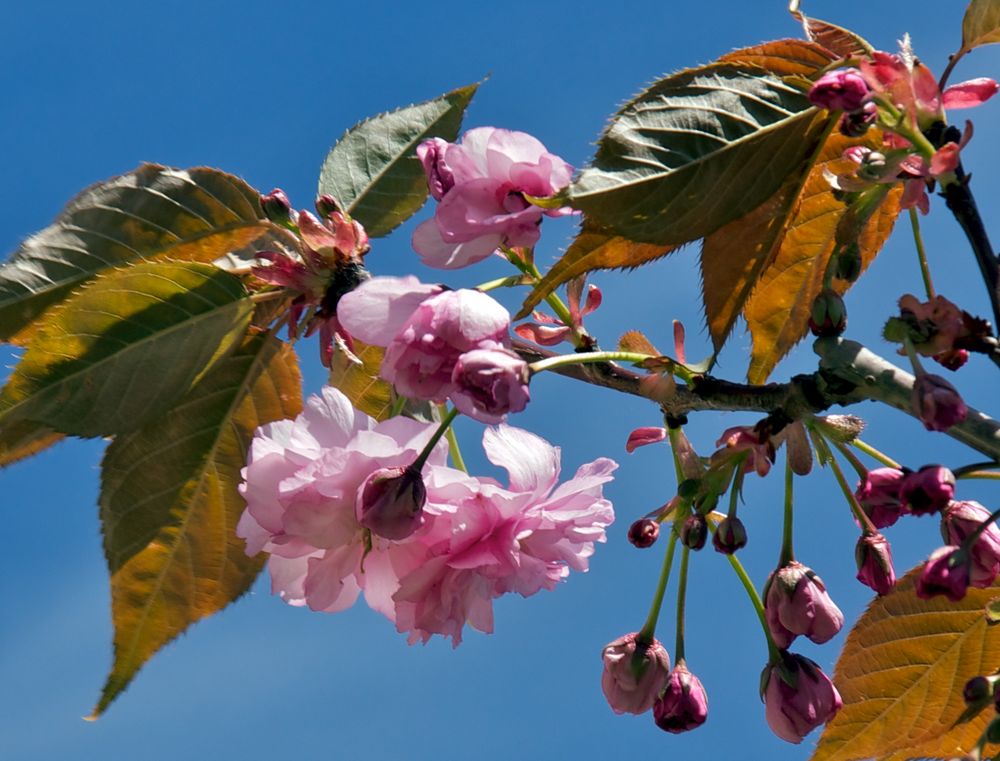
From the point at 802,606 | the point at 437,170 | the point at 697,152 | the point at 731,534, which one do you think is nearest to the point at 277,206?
the point at 437,170

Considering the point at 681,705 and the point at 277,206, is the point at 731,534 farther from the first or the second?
the point at 277,206

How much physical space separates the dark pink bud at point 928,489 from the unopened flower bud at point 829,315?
0.16 metres

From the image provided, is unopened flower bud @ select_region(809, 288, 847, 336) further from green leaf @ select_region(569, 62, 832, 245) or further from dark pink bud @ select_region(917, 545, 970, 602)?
dark pink bud @ select_region(917, 545, 970, 602)

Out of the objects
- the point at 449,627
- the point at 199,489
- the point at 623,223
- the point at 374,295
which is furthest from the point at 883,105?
the point at 199,489

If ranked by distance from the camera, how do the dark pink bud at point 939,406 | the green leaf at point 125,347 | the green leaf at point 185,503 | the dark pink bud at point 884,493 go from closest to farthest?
1. the dark pink bud at point 939,406
2. the dark pink bud at point 884,493
3. the green leaf at point 125,347
4. the green leaf at point 185,503

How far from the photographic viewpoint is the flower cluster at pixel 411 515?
4.00 feet

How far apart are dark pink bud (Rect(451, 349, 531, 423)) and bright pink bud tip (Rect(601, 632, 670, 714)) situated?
0.49m

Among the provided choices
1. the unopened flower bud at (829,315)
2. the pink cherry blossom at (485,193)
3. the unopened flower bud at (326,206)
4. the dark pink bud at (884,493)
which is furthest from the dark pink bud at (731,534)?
the unopened flower bud at (326,206)

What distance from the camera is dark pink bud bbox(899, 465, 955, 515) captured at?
1010mm

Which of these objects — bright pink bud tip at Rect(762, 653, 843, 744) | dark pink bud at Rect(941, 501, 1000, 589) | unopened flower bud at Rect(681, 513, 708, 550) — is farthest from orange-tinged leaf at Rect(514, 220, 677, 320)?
bright pink bud tip at Rect(762, 653, 843, 744)

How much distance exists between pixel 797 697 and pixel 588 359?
49 cm

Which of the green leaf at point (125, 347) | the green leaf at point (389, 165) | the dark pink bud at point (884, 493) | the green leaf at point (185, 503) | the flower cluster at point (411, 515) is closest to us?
the dark pink bud at point (884, 493)

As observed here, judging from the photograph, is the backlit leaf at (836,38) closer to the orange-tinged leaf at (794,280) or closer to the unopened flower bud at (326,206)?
the orange-tinged leaf at (794,280)

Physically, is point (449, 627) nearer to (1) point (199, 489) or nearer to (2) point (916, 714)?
(1) point (199, 489)
